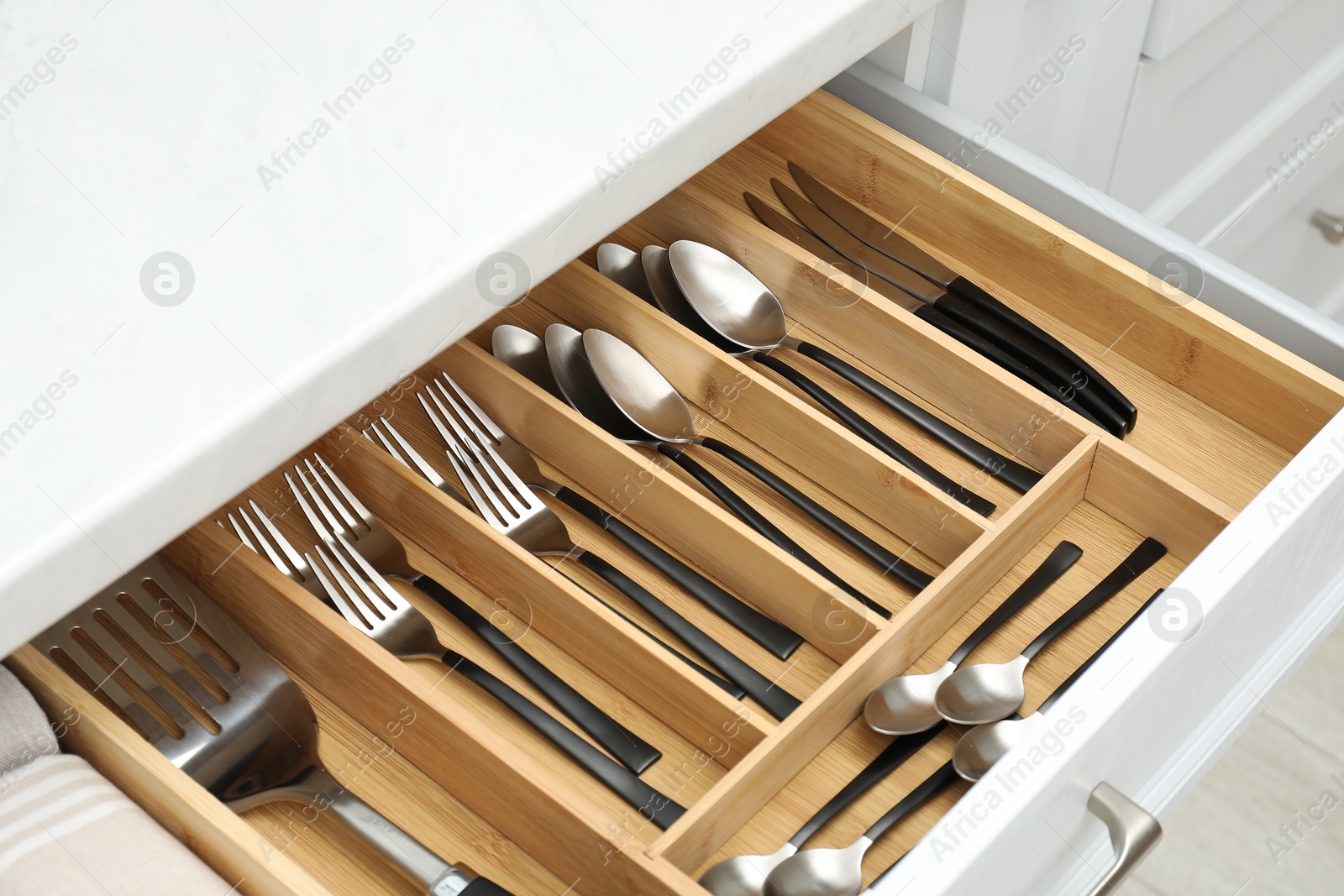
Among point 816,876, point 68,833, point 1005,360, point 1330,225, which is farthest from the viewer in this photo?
point 1330,225

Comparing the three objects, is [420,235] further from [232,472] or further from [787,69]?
[787,69]

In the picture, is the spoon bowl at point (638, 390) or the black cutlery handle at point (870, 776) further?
the spoon bowl at point (638, 390)

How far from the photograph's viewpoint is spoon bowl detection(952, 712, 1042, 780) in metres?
0.70

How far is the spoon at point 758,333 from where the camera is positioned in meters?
0.85

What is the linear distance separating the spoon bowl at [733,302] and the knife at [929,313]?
55mm

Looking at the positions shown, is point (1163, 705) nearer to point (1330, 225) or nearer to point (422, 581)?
point (422, 581)

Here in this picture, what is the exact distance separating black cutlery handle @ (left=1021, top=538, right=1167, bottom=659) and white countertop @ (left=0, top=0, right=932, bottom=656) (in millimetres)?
352

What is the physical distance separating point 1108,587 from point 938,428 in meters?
0.15

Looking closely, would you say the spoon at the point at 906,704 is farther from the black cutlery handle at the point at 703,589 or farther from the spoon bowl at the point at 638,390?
the spoon bowl at the point at 638,390

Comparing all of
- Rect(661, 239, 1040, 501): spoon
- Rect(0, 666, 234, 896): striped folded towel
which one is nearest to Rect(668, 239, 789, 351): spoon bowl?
Rect(661, 239, 1040, 501): spoon

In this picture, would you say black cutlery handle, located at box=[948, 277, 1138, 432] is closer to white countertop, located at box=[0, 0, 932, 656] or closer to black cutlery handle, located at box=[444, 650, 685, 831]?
white countertop, located at box=[0, 0, 932, 656]

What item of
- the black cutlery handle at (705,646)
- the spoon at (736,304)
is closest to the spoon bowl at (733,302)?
the spoon at (736,304)

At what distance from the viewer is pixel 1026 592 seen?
78cm

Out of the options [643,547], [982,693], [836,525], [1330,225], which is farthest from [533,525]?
[1330,225]
